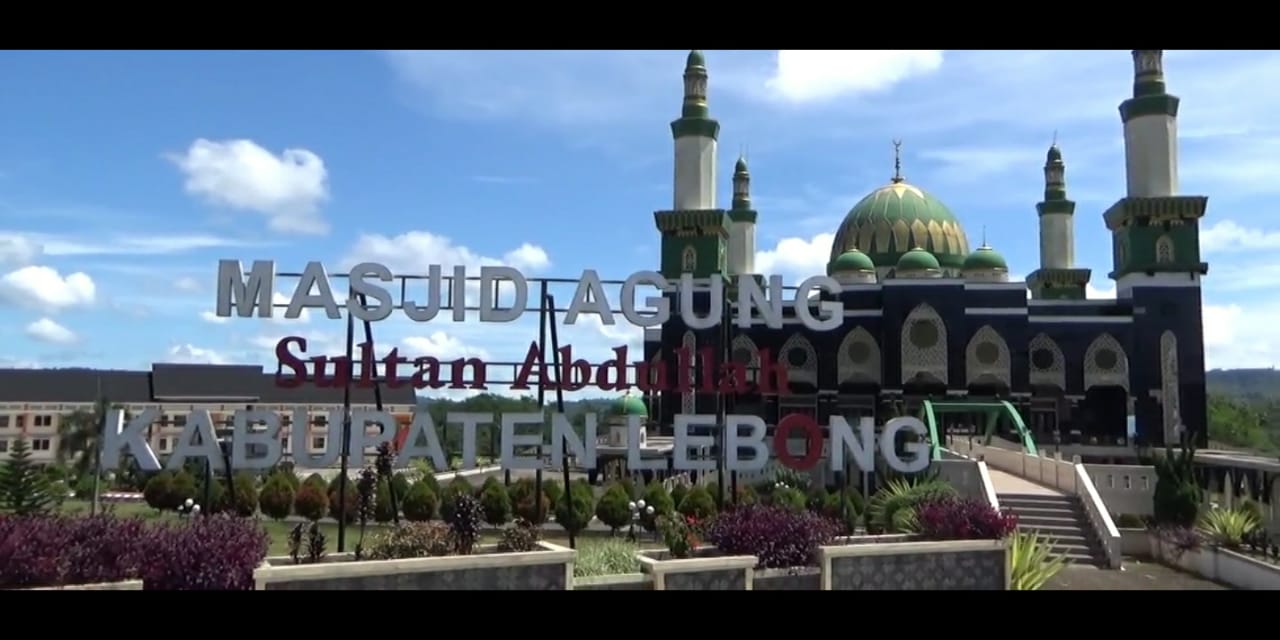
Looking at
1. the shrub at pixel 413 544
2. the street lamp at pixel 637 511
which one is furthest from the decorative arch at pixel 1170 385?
the shrub at pixel 413 544

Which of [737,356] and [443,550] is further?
[737,356]

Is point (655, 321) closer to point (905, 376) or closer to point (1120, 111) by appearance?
point (905, 376)

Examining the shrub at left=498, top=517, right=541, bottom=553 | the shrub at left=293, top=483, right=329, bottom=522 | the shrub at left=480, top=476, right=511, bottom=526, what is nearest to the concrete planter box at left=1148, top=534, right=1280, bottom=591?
the shrub at left=498, top=517, right=541, bottom=553

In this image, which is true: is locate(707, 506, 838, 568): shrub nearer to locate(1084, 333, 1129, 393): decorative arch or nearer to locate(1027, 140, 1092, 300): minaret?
locate(1084, 333, 1129, 393): decorative arch

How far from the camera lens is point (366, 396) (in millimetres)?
69250

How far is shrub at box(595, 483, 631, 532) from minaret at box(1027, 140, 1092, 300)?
134 feet

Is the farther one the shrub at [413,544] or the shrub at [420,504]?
the shrub at [420,504]

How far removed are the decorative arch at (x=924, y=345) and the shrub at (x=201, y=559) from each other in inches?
1518

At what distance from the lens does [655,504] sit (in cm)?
2477

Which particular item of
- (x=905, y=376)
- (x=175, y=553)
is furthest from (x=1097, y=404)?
(x=175, y=553)

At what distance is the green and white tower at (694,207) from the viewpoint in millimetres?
48688

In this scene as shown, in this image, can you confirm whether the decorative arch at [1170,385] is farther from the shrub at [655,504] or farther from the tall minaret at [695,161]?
the shrub at [655,504]

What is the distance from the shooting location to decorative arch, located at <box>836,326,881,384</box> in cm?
4750
